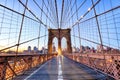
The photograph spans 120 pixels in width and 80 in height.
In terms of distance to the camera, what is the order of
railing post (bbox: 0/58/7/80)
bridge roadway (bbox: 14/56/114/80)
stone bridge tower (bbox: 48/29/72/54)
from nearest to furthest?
railing post (bbox: 0/58/7/80)
bridge roadway (bbox: 14/56/114/80)
stone bridge tower (bbox: 48/29/72/54)

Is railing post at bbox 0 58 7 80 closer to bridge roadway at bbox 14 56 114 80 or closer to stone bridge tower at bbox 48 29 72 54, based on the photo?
bridge roadway at bbox 14 56 114 80

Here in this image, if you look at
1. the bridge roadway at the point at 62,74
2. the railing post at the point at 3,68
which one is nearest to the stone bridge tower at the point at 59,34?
the bridge roadway at the point at 62,74

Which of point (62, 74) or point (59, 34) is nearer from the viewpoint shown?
point (62, 74)

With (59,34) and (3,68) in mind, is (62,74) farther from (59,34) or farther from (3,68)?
(59,34)

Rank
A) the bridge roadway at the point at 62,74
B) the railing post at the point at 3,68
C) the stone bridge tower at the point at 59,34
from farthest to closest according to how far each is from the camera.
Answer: the stone bridge tower at the point at 59,34 < the bridge roadway at the point at 62,74 < the railing post at the point at 3,68

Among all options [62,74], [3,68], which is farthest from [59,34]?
[3,68]

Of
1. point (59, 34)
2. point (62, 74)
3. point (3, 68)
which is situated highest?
point (59, 34)

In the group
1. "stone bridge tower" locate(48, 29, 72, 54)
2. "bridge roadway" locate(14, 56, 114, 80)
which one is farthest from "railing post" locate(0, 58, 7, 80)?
"stone bridge tower" locate(48, 29, 72, 54)

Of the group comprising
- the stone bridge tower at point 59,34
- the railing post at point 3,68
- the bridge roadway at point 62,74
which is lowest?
the bridge roadway at point 62,74

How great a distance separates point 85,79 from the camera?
352 cm

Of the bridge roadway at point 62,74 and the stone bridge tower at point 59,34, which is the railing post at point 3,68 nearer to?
the bridge roadway at point 62,74

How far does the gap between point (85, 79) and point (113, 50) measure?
342 cm

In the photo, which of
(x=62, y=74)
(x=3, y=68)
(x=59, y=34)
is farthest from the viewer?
(x=59, y=34)

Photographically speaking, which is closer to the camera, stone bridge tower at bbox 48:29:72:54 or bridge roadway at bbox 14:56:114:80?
bridge roadway at bbox 14:56:114:80
